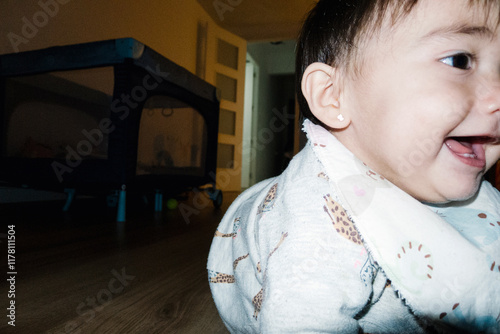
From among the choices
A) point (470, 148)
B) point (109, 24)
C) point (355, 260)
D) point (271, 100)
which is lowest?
point (355, 260)

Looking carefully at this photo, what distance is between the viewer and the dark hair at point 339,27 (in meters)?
0.46

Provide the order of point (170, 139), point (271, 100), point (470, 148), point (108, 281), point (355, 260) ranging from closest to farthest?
point (355, 260) → point (470, 148) → point (108, 281) → point (170, 139) → point (271, 100)

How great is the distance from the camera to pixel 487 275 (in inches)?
15.9

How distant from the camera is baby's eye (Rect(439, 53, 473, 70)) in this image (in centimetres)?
42

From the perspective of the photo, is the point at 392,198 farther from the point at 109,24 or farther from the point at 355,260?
the point at 109,24

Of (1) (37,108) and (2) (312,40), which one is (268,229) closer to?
(2) (312,40)

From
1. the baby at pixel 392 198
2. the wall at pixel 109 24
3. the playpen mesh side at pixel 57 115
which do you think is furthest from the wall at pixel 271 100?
the baby at pixel 392 198

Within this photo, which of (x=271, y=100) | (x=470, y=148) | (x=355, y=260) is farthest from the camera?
(x=271, y=100)

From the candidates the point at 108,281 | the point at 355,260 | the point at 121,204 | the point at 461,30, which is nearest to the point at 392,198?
the point at 355,260

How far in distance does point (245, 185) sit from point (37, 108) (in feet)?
15.0

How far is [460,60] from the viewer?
1.39ft

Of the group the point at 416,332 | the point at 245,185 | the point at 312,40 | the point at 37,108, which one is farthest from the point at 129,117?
the point at 245,185

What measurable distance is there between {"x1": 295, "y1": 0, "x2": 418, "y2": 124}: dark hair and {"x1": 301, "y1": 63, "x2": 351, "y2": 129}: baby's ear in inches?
0.9

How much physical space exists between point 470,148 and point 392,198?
146mm
